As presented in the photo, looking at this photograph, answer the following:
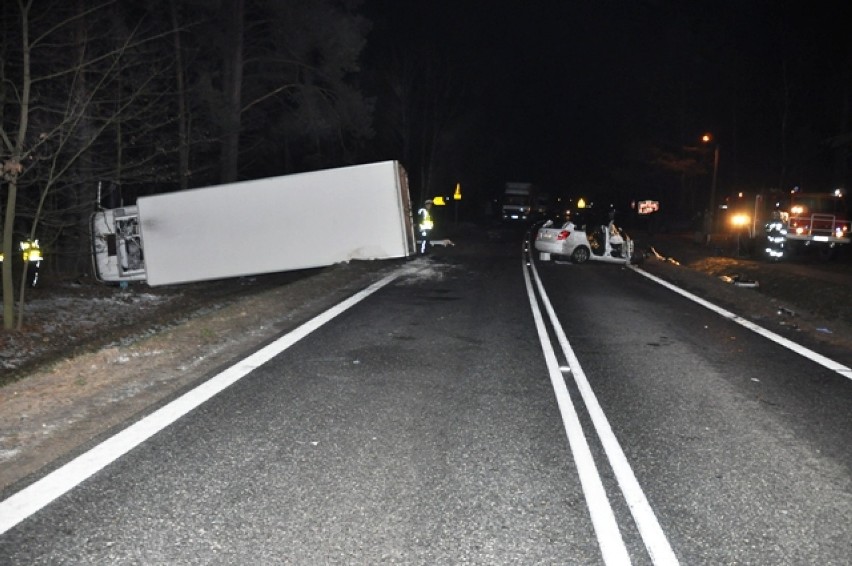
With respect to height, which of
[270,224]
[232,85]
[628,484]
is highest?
[232,85]

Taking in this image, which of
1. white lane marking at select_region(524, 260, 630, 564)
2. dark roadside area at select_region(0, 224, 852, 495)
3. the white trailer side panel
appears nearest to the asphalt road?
white lane marking at select_region(524, 260, 630, 564)

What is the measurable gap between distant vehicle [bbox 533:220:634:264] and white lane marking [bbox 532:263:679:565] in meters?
16.0

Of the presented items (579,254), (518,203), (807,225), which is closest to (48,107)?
(579,254)

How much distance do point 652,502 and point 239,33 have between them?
2409 centimetres

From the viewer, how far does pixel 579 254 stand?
24.1 m

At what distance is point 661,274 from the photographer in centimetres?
2127

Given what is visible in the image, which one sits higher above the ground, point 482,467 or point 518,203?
point 518,203

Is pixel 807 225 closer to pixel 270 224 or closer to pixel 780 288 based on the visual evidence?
pixel 780 288

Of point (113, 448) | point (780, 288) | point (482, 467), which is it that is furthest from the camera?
point (780, 288)

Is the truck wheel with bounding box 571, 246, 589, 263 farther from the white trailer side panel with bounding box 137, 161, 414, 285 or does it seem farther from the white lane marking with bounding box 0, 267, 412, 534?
the white lane marking with bounding box 0, 267, 412, 534

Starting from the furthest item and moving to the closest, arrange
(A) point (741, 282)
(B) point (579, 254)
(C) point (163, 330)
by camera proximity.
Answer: (B) point (579, 254) → (A) point (741, 282) → (C) point (163, 330)

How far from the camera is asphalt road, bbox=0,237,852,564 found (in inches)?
155

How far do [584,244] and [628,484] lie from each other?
780 inches

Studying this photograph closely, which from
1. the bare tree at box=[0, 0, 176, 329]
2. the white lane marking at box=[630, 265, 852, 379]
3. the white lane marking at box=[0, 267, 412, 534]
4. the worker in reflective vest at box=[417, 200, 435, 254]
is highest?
the bare tree at box=[0, 0, 176, 329]
